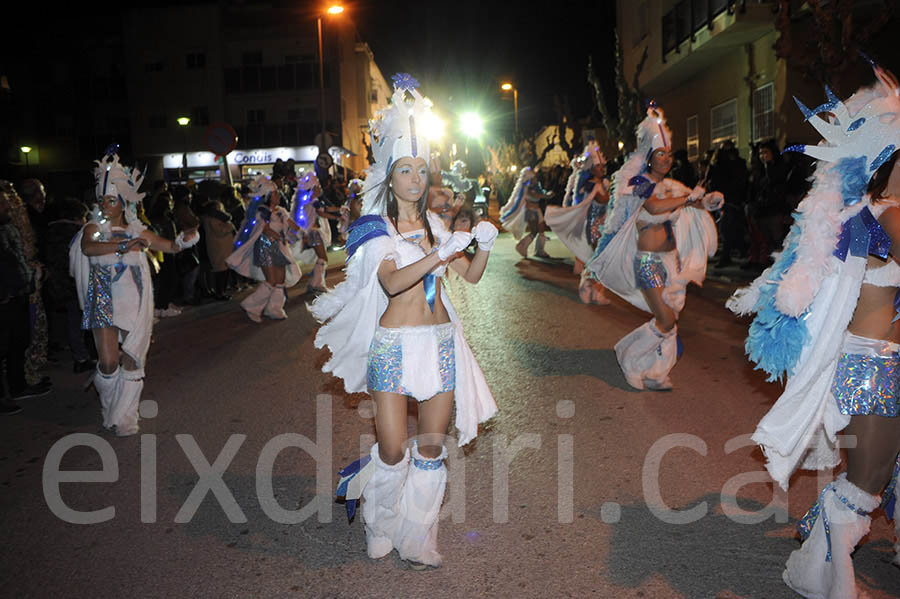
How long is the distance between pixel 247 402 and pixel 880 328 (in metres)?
5.26

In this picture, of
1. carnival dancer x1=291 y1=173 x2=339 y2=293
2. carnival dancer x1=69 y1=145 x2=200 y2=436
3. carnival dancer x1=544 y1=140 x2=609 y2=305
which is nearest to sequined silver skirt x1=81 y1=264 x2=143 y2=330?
carnival dancer x1=69 y1=145 x2=200 y2=436

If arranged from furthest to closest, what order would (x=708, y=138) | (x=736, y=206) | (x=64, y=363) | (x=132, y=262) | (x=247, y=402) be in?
(x=708, y=138) < (x=736, y=206) < (x=64, y=363) < (x=247, y=402) < (x=132, y=262)

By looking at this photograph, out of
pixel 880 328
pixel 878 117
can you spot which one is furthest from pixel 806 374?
pixel 878 117

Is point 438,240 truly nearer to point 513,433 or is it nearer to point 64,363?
point 513,433

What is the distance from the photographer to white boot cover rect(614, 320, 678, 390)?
672 cm

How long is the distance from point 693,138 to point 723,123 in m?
2.49

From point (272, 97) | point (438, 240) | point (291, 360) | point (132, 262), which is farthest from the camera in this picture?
point (272, 97)

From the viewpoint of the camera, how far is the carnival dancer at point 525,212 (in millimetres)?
18062

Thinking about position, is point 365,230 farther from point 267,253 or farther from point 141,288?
point 267,253

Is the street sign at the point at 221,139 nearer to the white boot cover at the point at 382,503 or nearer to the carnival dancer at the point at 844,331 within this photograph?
the white boot cover at the point at 382,503

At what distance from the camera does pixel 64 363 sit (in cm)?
922

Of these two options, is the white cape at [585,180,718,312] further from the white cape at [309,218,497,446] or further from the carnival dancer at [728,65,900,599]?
the carnival dancer at [728,65,900,599]

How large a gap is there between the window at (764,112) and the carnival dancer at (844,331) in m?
16.1

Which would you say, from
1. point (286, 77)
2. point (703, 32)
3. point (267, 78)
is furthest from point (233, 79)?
point (703, 32)
